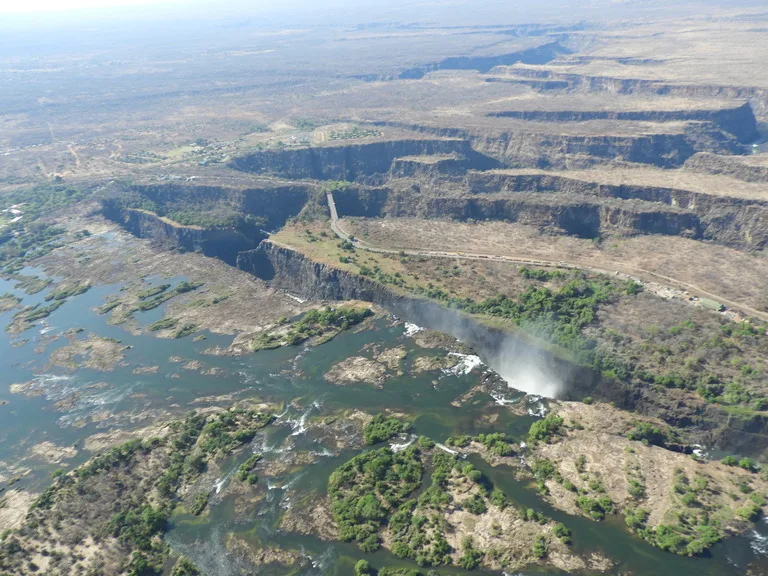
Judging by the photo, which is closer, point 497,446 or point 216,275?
point 497,446

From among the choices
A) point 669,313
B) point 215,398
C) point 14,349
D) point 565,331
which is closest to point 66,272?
point 14,349

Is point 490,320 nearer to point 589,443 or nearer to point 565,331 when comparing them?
point 565,331

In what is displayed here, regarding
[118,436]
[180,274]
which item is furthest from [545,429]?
[180,274]

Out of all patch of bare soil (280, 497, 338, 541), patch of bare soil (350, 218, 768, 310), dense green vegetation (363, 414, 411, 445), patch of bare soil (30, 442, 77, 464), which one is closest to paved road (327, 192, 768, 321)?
patch of bare soil (350, 218, 768, 310)

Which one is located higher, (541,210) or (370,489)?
(541,210)

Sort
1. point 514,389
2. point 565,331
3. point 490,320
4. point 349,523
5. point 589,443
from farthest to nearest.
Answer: point 490,320, point 565,331, point 514,389, point 589,443, point 349,523

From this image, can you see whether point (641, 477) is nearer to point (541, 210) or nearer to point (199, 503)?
point (199, 503)
